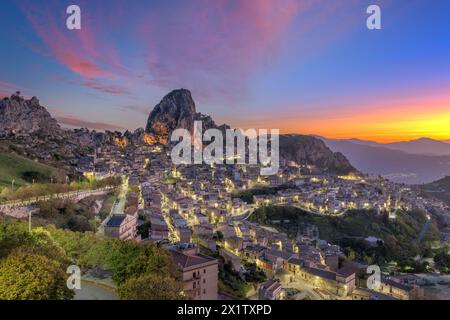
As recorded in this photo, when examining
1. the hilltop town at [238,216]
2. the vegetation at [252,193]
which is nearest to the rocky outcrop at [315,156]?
the hilltop town at [238,216]

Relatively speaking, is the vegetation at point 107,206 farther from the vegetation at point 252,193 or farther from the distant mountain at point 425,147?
the distant mountain at point 425,147

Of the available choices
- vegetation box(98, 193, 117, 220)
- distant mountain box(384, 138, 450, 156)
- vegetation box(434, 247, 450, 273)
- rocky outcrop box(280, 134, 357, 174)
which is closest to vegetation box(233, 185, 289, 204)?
vegetation box(98, 193, 117, 220)

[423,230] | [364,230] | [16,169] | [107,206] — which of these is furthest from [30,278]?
[423,230]

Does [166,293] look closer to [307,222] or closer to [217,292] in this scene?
[217,292]

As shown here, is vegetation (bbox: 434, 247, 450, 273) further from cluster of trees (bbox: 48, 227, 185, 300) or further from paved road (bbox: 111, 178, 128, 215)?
cluster of trees (bbox: 48, 227, 185, 300)

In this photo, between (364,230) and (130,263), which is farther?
(364,230)

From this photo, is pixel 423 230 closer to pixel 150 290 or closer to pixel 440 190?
pixel 150 290
